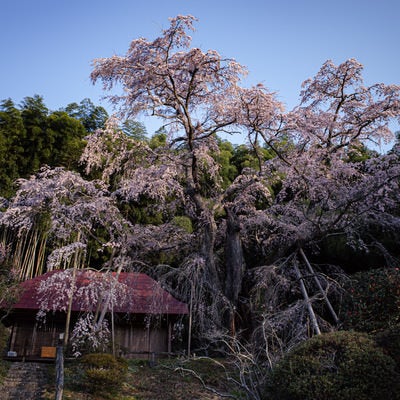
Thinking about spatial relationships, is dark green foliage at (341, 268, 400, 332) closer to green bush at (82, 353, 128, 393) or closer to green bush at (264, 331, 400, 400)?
green bush at (264, 331, 400, 400)

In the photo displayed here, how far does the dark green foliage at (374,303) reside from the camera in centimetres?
616

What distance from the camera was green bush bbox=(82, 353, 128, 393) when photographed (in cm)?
724

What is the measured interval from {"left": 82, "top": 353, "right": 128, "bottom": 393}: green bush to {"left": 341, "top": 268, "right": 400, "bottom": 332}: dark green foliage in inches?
163

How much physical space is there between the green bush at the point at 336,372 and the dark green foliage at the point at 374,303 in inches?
48.6

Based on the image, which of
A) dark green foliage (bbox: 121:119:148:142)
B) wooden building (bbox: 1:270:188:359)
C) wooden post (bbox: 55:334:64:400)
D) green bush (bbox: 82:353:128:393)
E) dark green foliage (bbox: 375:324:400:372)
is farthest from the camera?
dark green foliage (bbox: 121:119:148:142)

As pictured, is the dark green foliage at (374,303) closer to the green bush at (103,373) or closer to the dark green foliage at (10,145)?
the green bush at (103,373)

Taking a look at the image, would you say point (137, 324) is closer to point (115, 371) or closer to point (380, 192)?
point (115, 371)

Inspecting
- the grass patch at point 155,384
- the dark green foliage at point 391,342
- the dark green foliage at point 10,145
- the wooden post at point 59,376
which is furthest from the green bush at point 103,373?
the dark green foliage at point 10,145

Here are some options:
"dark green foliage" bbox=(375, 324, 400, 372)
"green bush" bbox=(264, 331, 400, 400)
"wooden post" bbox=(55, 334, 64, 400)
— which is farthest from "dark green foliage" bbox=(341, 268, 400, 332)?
"wooden post" bbox=(55, 334, 64, 400)

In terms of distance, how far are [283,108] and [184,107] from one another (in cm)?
243

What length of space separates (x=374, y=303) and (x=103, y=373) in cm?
481

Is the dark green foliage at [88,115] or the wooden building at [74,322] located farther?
the dark green foliage at [88,115]

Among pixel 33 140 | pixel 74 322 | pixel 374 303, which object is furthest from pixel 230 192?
pixel 33 140

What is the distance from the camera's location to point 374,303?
21.0 feet
